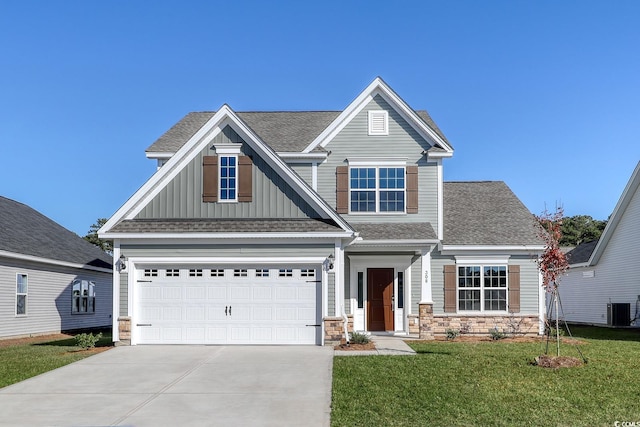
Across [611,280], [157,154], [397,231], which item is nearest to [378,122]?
[397,231]

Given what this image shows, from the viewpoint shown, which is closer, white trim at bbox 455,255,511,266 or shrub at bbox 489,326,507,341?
shrub at bbox 489,326,507,341

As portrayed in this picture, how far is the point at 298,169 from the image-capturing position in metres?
22.5

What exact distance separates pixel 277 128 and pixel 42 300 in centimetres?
1125

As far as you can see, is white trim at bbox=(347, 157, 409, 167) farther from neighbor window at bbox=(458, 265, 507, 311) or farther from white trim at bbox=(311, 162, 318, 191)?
neighbor window at bbox=(458, 265, 507, 311)

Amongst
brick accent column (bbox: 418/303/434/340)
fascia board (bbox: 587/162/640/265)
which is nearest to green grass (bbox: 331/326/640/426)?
brick accent column (bbox: 418/303/434/340)

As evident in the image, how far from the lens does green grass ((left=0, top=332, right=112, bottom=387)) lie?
44.9ft

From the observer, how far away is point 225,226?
18438 mm

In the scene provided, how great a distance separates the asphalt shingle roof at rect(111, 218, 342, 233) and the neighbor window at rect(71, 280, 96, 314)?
11.8m

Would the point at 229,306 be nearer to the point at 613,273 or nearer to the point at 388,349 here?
the point at 388,349

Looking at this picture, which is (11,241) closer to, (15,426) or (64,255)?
(64,255)

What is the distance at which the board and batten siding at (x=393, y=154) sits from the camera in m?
22.4

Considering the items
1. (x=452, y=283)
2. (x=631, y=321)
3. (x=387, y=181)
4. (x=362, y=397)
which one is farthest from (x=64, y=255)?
(x=631, y=321)

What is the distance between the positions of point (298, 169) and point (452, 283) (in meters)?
6.45

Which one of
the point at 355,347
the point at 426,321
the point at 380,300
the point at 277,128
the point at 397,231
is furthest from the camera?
the point at 277,128
